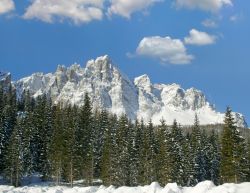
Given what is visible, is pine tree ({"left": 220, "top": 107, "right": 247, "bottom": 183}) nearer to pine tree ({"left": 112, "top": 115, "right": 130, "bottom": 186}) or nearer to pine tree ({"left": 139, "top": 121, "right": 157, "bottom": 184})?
pine tree ({"left": 139, "top": 121, "right": 157, "bottom": 184})

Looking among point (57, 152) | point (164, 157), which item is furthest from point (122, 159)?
point (57, 152)

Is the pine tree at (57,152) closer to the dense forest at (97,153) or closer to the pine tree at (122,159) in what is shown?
the dense forest at (97,153)

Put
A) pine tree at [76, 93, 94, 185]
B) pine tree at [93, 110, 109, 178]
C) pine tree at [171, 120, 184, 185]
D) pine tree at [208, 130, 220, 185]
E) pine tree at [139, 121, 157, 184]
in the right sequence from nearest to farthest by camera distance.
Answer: pine tree at [171, 120, 184, 185] → pine tree at [76, 93, 94, 185] → pine tree at [139, 121, 157, 184] → pine tree at [93, 110, 109, 178] → pine tree at [208, 130, 220, 185]

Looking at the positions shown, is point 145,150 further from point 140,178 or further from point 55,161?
point 55,161

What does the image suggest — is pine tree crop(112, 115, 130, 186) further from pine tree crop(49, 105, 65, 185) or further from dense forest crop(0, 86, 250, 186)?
pine tree crop(49, 105, 65, 185)

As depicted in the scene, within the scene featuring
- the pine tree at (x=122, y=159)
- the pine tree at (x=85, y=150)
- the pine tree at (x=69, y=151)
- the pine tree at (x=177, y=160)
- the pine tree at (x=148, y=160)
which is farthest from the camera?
→ the pine tree at (x=148, y=160)

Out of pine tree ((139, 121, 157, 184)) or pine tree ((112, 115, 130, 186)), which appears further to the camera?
pine tree ((139, 121, 157, 184))

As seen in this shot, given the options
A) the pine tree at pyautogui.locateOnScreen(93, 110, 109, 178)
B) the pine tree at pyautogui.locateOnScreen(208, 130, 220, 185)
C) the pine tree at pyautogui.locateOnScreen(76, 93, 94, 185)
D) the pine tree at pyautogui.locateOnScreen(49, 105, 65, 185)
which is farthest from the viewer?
the pine tree at pyautogui.locateOnScreen(208, 130, 220, 185)

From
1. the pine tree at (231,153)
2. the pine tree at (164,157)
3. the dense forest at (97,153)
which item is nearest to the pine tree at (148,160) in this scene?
the dense forest at (97,153)

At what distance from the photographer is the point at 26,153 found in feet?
291

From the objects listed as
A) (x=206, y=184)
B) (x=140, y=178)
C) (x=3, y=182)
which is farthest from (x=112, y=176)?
(x=206, y=184)

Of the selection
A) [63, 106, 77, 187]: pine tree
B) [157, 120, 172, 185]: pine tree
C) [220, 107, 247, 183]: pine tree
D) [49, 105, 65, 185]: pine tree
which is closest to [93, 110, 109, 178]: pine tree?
[63, 106, 77, 187]: pine tree

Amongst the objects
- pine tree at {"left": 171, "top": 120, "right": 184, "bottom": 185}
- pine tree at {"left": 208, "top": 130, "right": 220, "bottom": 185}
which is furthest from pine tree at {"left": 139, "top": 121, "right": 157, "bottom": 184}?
pine tree at {"left": 208, "top": 130, "right": 220, "bottom": 185}

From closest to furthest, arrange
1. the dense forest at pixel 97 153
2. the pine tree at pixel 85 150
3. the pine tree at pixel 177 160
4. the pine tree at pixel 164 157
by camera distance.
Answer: the pine tree at pixel 164 157, the pine tree at pixel 177 160, the dense forest at pixel 97 153, the pine tree at pixel 85 150
